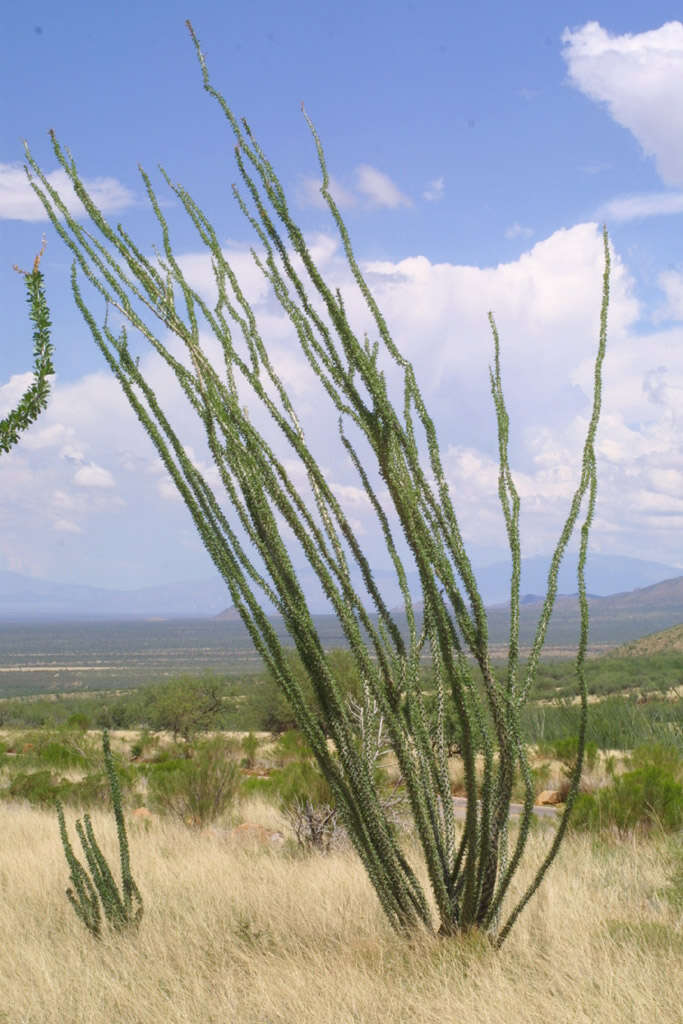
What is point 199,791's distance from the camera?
1113 cm

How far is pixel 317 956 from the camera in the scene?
4777mm

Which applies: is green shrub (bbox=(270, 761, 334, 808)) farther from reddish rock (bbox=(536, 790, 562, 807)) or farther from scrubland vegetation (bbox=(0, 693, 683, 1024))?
reddish rock (bbox=(536, 790, 562, 807))

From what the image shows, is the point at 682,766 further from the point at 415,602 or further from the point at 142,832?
the point at 415,602

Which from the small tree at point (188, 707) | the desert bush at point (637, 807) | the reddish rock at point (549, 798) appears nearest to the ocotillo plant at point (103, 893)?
the desert bush at point (637, 807)

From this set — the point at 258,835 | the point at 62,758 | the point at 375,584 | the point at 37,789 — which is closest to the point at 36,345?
the point at 375,584

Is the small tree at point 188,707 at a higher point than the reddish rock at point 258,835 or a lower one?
lower

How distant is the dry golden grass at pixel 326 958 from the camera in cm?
410

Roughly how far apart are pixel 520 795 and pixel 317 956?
9466 millimetres

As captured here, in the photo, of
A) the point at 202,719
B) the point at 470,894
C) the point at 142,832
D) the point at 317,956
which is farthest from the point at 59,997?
the point at 202,719

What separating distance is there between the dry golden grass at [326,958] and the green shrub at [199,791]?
12.7 feet

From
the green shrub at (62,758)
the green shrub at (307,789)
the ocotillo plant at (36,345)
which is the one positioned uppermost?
the ocotillo plant at (36,345)

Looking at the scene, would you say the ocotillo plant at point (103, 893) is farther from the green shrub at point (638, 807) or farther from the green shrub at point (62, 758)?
the green shrub at point (62, 758)

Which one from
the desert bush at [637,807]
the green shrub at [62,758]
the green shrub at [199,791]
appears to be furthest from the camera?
the green shrub at [62,758]

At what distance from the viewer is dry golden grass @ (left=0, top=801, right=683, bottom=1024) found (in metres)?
4.10
